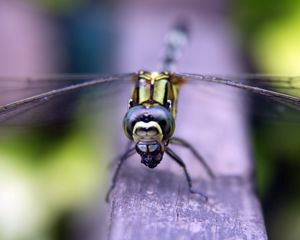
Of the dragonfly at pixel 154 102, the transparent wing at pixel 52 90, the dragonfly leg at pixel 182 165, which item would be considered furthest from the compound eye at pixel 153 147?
the transparent wing at pixel 52 90

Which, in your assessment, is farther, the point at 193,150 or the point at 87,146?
the point at 87,146

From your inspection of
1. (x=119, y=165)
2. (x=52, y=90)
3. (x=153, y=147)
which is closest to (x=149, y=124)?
(x=153, y=147)

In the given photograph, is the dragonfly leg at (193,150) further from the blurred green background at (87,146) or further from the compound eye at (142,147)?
the blurred green background at (87,146)

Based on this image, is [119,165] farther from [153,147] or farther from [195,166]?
[195,166]

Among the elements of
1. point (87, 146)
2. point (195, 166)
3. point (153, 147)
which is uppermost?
point (153, 147)

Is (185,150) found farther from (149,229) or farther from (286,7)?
(286,7)
